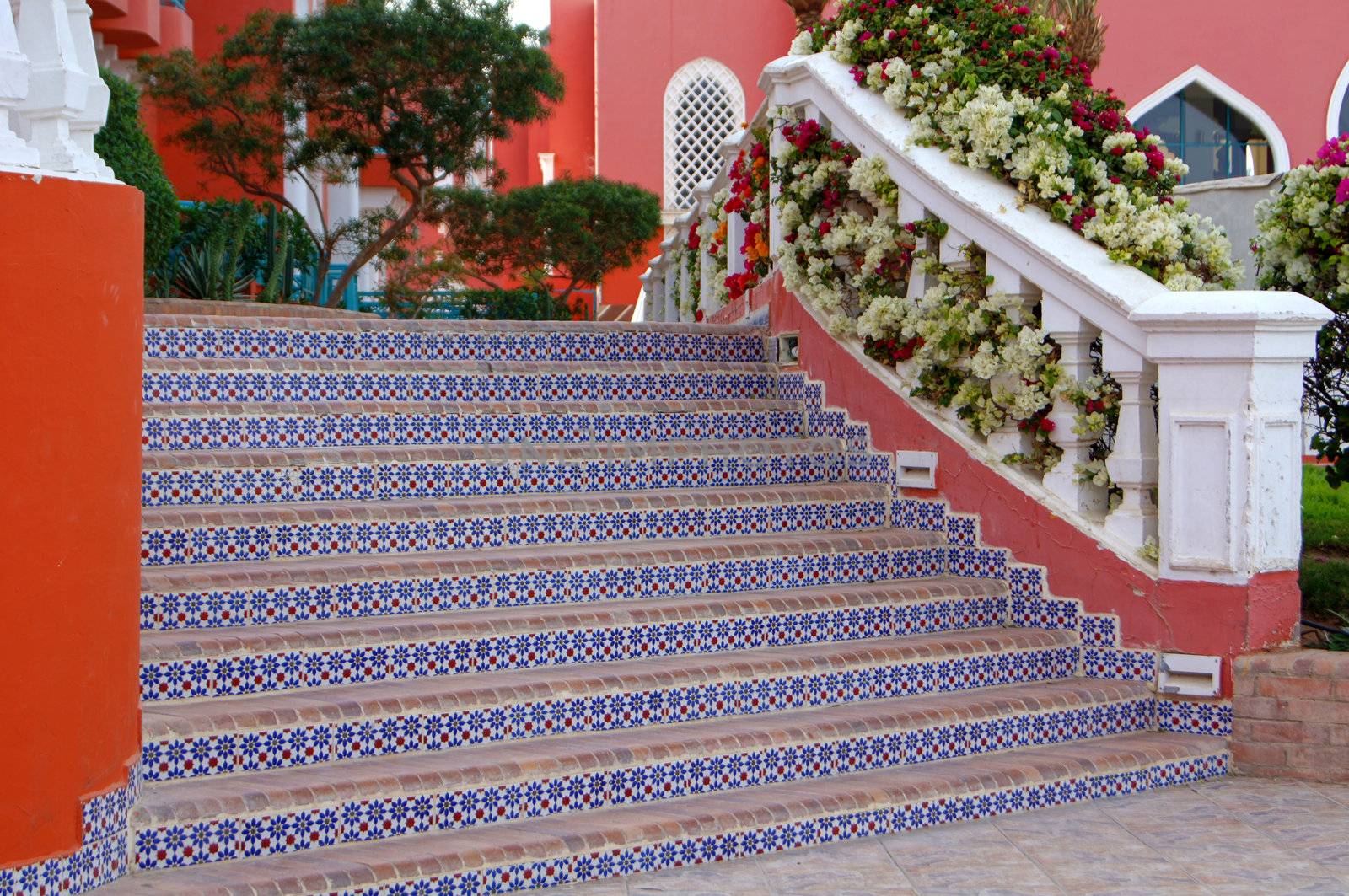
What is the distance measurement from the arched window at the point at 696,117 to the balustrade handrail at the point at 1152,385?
19577 mm

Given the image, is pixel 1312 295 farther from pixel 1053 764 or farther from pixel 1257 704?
pixel 1053 764

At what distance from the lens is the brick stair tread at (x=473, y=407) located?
6551mm

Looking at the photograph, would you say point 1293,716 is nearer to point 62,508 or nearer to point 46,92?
point 62,508

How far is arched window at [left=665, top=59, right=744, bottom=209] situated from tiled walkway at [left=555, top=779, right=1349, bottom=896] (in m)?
21.7

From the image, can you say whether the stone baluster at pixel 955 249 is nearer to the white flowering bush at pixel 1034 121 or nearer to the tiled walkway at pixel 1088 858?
the white flowering bush at pixel 1034 121

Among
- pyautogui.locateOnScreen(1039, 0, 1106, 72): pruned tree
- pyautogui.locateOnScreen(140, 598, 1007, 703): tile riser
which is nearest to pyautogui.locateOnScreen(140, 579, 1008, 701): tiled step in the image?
pyautogui.locateOnScreen(140, 598, 1007, 703): tile riser

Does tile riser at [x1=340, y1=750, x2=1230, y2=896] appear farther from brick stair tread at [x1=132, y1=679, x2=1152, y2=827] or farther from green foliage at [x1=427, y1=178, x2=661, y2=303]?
green foliage at [x1=427, y1=178, x2=661, y2=303]

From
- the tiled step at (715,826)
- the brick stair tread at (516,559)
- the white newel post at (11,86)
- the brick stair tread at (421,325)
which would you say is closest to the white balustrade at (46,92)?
the white newel post at (11,86)

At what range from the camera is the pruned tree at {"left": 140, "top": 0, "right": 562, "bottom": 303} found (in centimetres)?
1437

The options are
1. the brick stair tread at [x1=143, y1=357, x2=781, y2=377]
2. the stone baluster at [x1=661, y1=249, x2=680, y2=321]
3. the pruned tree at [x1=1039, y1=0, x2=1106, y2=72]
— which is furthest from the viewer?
the pruned tree at [x1=1039, y1=0, x2=1106, y2=72]

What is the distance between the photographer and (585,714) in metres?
5.27

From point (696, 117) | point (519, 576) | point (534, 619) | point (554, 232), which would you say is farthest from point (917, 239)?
point (696, 117)

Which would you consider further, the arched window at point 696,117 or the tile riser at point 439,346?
the arched window at point 696,117

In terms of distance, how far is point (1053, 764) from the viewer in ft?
18.4
